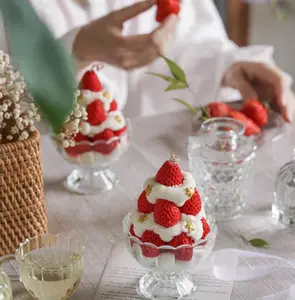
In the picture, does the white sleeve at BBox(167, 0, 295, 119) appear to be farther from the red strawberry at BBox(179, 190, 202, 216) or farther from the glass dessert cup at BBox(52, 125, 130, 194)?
the red strawberry at BBox(179, 190, 202, 216)

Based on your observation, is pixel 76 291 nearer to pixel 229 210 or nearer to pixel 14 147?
pixel 14 147

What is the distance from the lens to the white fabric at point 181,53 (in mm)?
1528

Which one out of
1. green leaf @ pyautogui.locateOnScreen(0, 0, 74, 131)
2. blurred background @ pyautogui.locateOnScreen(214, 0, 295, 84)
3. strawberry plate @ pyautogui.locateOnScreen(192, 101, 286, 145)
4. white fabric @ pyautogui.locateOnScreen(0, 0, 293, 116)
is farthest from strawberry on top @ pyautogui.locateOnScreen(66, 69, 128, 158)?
blurred background @ pyautogui.locateOnScreen(214, 0, 295, 84)

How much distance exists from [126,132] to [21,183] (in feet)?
0.89

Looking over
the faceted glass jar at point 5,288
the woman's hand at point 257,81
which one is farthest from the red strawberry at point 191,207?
the woman's hand at point 257,81

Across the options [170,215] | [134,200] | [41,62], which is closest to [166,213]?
[170,215]

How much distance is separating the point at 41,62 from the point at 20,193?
616mm

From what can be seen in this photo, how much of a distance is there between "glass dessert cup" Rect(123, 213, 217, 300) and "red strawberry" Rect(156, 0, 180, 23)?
26.3 inches

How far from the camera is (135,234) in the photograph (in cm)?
74

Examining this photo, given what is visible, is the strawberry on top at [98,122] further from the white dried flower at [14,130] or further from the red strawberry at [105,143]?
the white dried flower at [14,130]

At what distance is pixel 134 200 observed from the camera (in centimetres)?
100

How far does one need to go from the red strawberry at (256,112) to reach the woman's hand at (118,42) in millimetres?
249

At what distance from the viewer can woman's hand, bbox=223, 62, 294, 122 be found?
4.33 ft

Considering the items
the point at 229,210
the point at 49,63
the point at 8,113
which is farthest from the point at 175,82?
the point at 49,63
